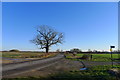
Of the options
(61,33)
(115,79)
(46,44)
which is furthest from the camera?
(61,33)

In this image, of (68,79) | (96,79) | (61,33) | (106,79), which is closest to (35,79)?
(68,79)

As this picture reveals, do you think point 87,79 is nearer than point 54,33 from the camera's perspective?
Yes

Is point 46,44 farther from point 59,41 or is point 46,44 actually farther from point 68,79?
point 68,79

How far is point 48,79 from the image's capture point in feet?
22.0

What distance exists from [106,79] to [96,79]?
0.52 m

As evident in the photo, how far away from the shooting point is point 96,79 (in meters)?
6.87

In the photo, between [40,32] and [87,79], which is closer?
[87,79]

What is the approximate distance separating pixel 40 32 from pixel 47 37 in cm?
384

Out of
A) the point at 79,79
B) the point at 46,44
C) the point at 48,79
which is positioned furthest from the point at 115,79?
the point at 46,44

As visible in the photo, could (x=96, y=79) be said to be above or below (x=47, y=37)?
below

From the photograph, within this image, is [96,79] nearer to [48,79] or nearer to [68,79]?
[68,79]

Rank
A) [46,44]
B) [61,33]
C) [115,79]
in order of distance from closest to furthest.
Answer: [115,79], [46,44], [61,33]

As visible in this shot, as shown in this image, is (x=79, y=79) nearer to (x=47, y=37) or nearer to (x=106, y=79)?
(x=106, y=79)

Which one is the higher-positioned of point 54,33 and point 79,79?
point 54,33
